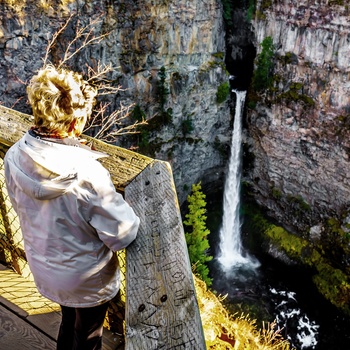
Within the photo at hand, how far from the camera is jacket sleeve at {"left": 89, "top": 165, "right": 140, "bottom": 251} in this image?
174cm

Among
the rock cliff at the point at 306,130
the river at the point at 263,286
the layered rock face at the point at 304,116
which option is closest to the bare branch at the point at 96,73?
the river at the point at 263,286

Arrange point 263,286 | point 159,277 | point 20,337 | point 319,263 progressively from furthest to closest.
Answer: point 319,263, point 263,286, point 20,337, point 159,277

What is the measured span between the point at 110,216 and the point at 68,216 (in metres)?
0.22

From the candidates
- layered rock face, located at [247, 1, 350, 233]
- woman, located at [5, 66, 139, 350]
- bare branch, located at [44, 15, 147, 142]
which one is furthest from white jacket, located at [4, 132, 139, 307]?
layered rock face, located at [247, 1, 350, 233]

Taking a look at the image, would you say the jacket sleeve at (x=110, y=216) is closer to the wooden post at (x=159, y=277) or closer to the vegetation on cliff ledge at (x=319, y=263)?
the wooden post at (x=159, y=277)

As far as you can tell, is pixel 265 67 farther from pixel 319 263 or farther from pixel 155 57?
pixel 319 263

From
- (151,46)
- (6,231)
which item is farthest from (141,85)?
(6,231)

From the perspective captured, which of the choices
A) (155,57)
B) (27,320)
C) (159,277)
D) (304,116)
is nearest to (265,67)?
(304,116)

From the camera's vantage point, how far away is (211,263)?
61.5 ft

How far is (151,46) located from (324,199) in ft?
36.5

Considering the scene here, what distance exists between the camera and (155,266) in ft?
5.52

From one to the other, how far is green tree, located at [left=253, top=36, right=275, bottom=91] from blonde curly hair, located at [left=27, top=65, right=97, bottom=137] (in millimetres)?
17975

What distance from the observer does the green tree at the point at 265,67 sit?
18141 millimetres

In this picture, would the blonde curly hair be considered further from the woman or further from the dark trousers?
the dark trousers
